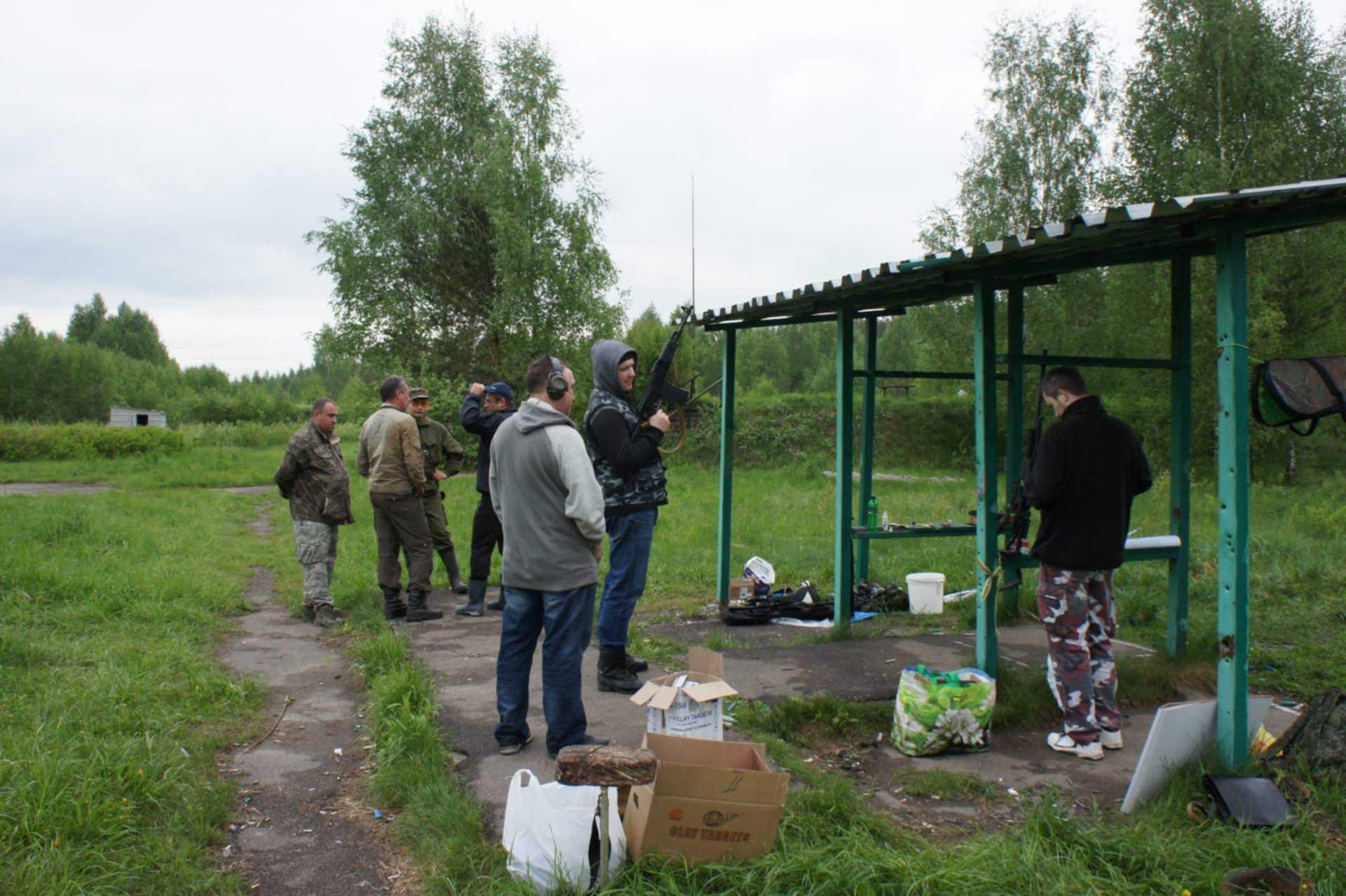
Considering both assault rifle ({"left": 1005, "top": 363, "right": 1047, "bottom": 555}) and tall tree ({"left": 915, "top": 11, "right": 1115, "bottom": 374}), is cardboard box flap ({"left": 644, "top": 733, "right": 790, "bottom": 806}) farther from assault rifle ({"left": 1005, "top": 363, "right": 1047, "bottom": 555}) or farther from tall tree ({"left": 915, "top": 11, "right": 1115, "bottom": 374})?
tall tree ({"left": 915, "top": 11, "right": 1115, "bottom": 374})

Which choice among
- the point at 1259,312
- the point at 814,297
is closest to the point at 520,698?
the point at 814,297

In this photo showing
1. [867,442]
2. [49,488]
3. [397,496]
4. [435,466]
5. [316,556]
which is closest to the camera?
[397,496]

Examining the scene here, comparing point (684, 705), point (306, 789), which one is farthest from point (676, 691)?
point (306, 789)

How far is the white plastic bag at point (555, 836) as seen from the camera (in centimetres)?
307

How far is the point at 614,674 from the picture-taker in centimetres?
551

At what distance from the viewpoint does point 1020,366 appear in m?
6.54

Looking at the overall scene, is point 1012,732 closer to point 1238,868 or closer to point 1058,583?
point 1058,583

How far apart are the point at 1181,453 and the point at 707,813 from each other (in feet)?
14.3

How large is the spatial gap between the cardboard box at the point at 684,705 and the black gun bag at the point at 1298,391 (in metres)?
2.99

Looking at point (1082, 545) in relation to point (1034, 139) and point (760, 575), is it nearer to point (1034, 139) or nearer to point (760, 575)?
point (760, 575)

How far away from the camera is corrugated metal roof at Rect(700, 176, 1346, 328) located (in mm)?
3902

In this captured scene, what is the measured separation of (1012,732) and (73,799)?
453 centimetres

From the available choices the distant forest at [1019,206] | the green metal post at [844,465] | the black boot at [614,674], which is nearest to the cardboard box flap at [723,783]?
the black boot at [614,674]

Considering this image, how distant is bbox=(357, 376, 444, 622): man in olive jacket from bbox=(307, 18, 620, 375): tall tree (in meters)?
20.9
